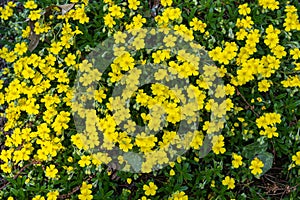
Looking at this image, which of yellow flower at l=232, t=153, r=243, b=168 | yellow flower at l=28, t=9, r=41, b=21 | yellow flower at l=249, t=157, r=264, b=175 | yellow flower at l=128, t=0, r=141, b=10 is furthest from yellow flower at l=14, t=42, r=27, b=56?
yellow flower at l=249, t=157, r=264, b=175

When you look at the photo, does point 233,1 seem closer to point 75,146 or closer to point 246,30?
point 246,30

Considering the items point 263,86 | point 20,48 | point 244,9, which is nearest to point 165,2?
point 244,9

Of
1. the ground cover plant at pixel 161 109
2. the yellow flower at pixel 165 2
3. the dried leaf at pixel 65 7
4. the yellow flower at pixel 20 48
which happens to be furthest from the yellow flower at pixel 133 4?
the yellow flower at pixel 20 48

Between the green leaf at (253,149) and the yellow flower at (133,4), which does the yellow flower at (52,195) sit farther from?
the yellow flower at (133,4)

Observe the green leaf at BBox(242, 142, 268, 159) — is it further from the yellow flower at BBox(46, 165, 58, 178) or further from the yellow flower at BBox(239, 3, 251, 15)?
the yellow flower at BBox(46, 165, 58, 178)

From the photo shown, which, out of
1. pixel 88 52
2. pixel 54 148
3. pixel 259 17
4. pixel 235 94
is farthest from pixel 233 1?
pixel 54 148

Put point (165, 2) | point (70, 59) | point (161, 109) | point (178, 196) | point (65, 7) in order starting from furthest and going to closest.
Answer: point (65, 7) < point (165, 2) < point (70, 59) < point (161, 109) < point (178, 196)

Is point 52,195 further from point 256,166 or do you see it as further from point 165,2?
point 165,2

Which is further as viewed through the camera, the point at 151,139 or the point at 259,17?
the point at 259,17
